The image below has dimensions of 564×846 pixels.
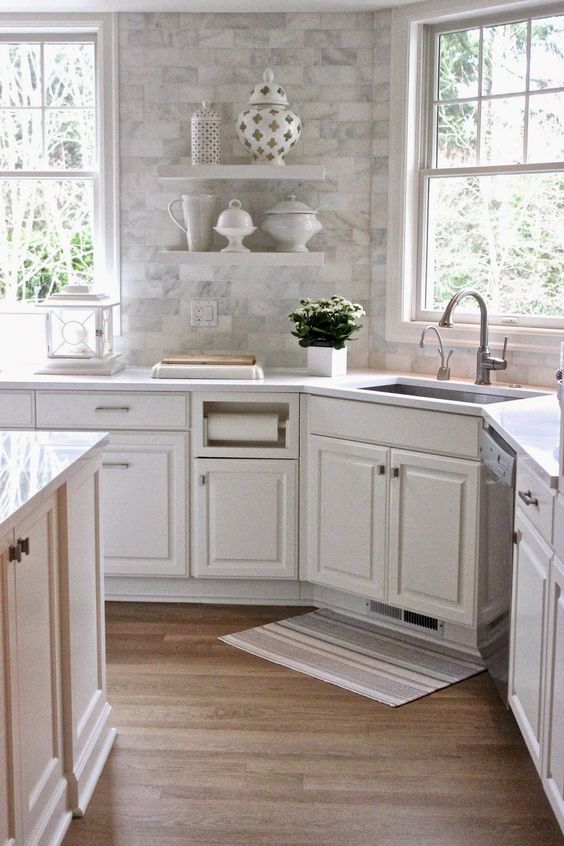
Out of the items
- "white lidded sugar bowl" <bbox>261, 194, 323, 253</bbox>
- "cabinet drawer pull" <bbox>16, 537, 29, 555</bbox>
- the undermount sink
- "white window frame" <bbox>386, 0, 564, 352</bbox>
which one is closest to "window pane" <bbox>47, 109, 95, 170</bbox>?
"white lidded sugar bowl" <bbox>261, 194, 323, 253</bbox>

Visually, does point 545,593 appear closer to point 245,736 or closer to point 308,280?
point 245,736

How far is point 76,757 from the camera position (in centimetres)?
262

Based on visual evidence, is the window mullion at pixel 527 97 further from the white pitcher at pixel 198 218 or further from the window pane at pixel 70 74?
the window pane at pixel 70 74

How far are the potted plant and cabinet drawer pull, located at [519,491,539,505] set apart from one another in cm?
158

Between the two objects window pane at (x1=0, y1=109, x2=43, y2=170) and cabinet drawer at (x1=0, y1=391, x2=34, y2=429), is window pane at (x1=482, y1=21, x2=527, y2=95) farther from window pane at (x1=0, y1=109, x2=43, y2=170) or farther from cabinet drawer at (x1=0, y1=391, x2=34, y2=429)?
cabinet drawer at (x1=0, y1=391, x2=34, y2=429)

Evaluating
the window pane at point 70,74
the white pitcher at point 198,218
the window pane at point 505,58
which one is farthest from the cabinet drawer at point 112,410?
the window pane at point 505,58

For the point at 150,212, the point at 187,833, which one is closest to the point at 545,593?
the point at 187,833

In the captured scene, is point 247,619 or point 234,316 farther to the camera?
point 234,316

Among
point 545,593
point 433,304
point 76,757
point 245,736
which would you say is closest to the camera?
point 545,593

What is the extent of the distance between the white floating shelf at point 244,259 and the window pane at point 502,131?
0.79 metres

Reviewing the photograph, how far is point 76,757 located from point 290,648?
1.26m

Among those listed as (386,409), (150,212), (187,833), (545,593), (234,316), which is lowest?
(187,833)

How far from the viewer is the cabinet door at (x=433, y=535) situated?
3.53 m

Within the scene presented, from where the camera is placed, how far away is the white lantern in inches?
168
